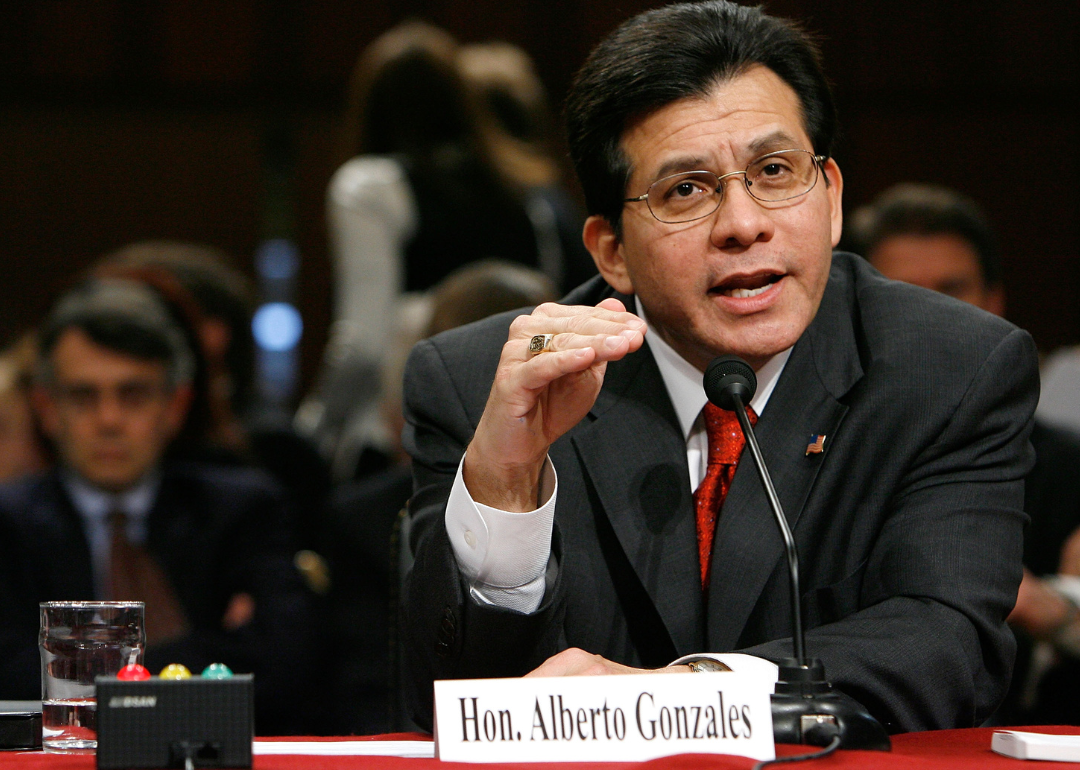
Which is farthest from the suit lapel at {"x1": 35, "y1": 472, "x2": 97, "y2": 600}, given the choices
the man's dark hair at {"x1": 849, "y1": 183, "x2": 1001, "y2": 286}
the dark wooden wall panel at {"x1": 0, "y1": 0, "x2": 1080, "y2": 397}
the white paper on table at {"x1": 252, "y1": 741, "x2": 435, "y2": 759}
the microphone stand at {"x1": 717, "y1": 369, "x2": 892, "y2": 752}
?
the dark wooden wall panel at {"x1": 0, "y1": 0, "x2": 1080, "y2": 397}

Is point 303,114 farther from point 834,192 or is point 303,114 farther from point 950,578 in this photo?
point 950,578

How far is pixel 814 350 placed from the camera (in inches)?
78.6

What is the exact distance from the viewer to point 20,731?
1471 mm

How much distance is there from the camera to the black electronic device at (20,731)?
1.47 metres

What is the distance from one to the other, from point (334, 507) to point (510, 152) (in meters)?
1.45

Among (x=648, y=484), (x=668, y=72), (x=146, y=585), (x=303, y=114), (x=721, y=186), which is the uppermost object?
(x=303, y=114)

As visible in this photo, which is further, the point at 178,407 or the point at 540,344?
the point at 178,407

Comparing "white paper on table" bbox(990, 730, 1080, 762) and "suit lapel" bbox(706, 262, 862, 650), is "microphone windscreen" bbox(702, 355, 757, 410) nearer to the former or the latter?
"suit lapel" bbox(706, 262, 862, 650)

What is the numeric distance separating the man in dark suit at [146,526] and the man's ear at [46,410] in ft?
0.08

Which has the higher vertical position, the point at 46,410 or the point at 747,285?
the point at 747,285

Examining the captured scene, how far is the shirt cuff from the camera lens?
167 centimetres

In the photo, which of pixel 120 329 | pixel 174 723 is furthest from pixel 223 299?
pixel 174 723

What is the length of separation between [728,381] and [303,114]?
18.5 ft

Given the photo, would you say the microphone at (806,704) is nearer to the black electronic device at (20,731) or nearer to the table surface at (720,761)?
the table surface at (720,761)
